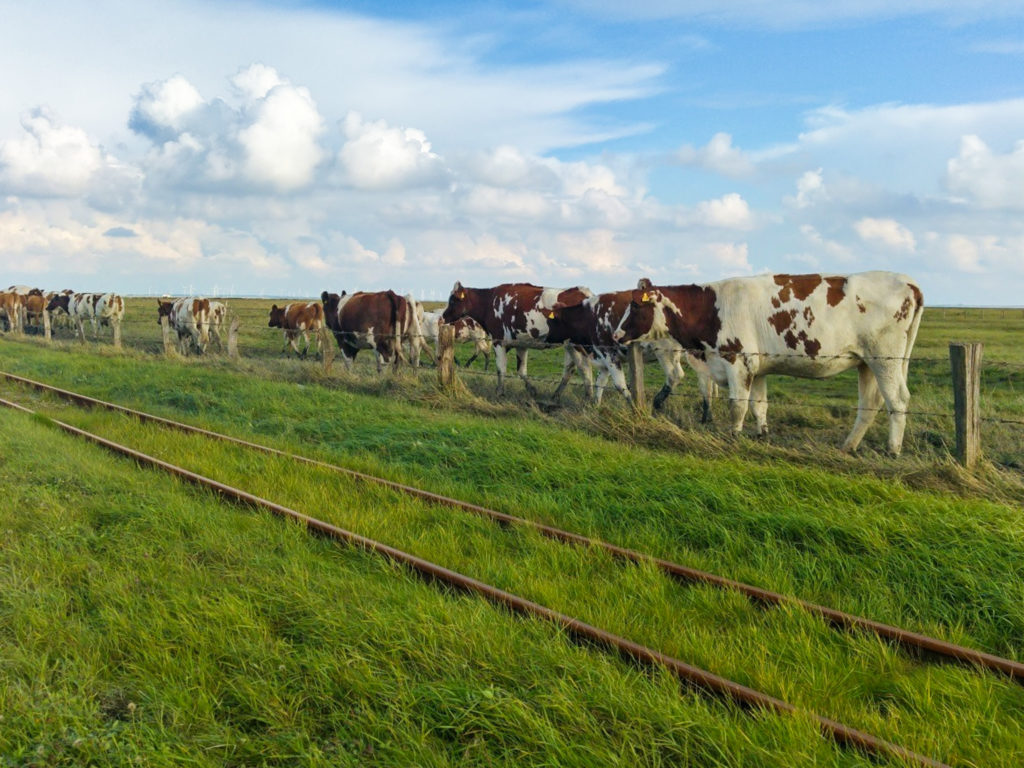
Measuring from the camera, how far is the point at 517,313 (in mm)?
16797

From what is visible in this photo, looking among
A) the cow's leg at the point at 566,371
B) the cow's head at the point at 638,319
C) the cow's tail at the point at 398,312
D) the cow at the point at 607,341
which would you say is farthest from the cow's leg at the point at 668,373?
the cow's tail at the point at 398,312

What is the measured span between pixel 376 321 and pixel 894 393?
→ 1312 cm

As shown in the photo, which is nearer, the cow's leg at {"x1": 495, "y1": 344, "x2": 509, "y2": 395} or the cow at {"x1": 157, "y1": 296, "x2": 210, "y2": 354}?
the cow's leg at {"x1": 495, "y1": 344, "x2": 509, "y2": 395}

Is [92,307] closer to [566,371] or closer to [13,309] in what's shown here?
[13,309]

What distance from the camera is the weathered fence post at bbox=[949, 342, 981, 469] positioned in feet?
25.6

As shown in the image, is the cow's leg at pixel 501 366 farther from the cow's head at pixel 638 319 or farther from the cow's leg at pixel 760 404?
the cow's leg at pixel 760 404

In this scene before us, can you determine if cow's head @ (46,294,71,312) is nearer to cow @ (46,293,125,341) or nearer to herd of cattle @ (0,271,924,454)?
cow @ (46,293,125,341)

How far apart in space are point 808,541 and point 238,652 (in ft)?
13.3

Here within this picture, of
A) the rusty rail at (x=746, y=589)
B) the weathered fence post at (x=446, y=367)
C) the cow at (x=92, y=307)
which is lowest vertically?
the rusty rail at (x=746, y=589)

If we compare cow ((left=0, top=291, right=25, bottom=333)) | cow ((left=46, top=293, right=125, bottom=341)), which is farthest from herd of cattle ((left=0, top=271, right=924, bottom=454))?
cow ((left=0, top=291, right=25, bottom=333))

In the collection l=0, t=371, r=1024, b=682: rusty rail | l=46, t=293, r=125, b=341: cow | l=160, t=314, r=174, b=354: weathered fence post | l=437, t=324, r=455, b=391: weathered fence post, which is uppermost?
l=46, t=293, r=125, b=341: cow

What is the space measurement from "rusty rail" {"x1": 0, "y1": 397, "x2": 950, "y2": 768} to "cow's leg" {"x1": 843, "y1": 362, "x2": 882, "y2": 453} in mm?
6911

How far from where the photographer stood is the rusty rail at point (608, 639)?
3.03 meters

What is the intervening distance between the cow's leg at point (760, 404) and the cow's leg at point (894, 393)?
1534 mm
